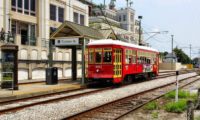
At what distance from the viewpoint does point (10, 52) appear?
20.4 m

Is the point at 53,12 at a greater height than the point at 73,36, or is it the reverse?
the point at 53,12

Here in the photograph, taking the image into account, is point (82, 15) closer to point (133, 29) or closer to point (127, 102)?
point (127, 102)

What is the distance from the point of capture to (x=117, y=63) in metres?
24.3

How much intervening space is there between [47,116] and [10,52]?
8.65 meters

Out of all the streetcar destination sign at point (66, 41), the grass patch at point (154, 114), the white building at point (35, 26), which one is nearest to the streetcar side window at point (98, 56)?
the streetcar destination sign at point (66, 41)

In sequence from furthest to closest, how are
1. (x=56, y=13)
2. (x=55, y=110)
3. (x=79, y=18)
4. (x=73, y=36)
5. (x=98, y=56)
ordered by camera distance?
(x=79, y=18) → (x=56, y=13) → (x=73, y=36) → (x=98, y=56) → (x=55, y=110)

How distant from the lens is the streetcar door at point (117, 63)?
24127 mm

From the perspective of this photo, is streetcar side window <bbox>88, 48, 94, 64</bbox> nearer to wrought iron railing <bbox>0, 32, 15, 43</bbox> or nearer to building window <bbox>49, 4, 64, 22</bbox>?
wrought iron railing <bbox>0, 32, 15, 43</bbox>

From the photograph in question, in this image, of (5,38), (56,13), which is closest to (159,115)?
(5,38)

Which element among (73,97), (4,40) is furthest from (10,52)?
(4,40)

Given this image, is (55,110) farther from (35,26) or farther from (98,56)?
(35,26)

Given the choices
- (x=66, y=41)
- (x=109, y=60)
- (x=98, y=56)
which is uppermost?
(x=66, y=41)

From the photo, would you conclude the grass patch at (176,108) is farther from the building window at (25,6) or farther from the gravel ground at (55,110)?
the building window at (25,6)

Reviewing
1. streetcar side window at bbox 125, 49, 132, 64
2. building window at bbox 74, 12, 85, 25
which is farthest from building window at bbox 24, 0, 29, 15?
streetcar side window at bbox 125, 49, 132, 64
